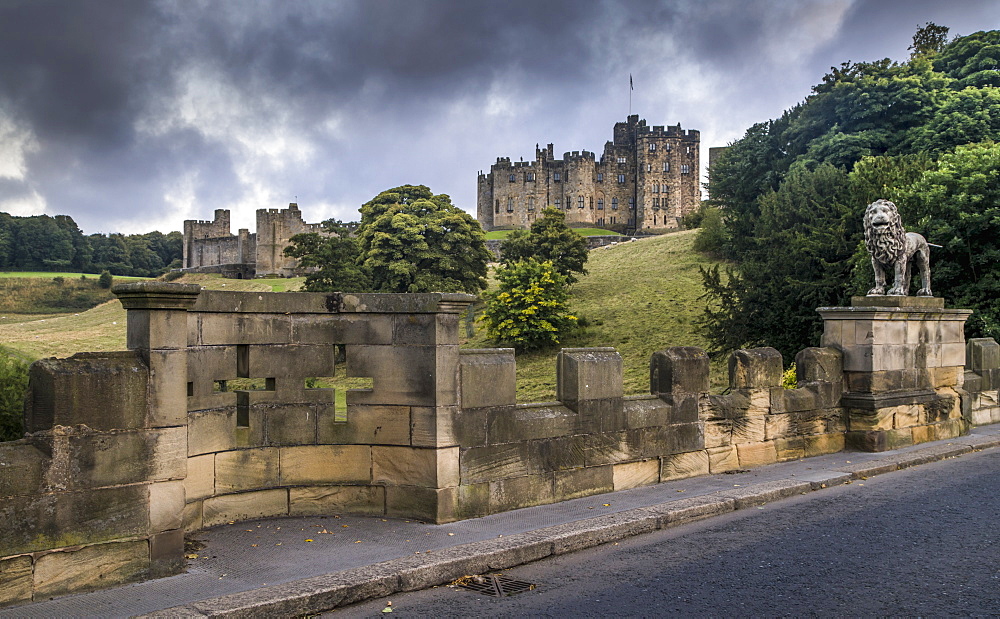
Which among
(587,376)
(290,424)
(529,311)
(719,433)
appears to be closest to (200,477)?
(290,424)

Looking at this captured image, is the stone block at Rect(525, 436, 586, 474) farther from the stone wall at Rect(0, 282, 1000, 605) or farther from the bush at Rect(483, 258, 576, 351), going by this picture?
the bush at Rect(483, 258, 576, 351)

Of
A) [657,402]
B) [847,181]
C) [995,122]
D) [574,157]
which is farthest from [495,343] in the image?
[574,157]

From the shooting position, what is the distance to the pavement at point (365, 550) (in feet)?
16.6

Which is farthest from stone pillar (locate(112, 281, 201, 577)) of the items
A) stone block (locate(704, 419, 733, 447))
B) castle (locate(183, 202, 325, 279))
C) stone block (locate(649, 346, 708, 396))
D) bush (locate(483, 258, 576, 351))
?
castle (locate(183, 202, 325, 279))

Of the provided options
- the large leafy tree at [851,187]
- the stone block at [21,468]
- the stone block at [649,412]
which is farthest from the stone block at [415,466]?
the large leafy tree at [851,187]

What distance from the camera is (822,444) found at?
36.9 feet

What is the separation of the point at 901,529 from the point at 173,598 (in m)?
6.09

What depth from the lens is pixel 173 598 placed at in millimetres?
5141

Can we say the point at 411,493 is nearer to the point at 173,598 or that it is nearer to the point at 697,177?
the point at 173,598

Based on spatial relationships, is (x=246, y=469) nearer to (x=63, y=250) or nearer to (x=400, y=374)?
(x=400, y=374)

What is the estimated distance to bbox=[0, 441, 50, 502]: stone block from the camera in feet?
16.1

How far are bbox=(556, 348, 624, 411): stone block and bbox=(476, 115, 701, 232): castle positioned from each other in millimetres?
105310

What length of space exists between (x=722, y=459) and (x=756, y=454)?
27.5 inches

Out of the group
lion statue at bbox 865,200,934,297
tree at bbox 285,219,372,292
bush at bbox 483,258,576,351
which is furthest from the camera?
tree at bbox 285,219,372,292
